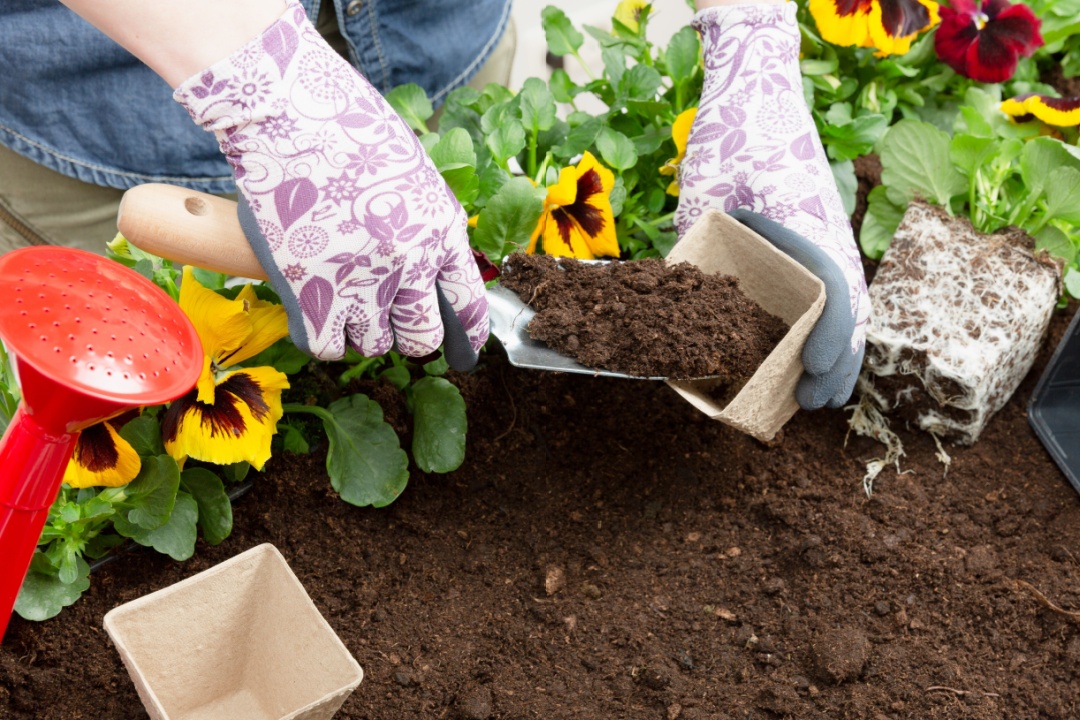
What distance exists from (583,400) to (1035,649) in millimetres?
582

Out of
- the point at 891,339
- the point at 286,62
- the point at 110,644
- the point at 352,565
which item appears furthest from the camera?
the point at 891,339

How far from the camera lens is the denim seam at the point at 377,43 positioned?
134 centimetres

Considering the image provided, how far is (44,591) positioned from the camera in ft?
3.20

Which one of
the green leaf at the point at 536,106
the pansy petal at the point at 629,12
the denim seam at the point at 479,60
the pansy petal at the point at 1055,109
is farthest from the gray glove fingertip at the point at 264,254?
the pansy petal at the point at 1055,109

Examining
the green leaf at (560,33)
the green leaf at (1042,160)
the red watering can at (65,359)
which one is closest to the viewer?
the red watering can at (65,359)

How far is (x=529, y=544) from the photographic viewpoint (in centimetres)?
114

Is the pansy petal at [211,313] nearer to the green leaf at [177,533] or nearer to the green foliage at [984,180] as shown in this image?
the green leaf at [177,533]

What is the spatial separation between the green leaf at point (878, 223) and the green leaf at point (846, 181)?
0.04 metres

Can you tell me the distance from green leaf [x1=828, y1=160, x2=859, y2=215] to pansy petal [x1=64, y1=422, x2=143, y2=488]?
39.8 inches

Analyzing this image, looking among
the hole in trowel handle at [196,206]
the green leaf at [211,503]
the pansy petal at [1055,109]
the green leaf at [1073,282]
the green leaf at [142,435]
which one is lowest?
the green leaf at [211,503]

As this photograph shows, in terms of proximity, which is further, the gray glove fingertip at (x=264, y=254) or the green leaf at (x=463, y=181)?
the green leaf at (x=463, y=181)

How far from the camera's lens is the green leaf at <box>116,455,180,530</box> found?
98 cm

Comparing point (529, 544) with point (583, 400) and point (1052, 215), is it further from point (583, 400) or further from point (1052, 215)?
point (1052, 215)

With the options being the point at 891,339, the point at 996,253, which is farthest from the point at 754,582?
the point at 996,253
